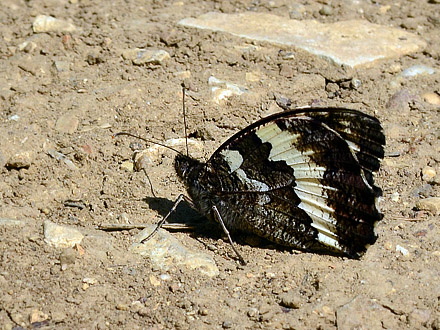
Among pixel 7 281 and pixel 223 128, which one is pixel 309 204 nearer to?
pixel 223 128

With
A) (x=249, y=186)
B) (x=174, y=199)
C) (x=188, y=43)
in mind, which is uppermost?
(x=188, y=43)

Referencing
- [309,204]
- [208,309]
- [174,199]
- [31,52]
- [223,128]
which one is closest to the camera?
[208,309]

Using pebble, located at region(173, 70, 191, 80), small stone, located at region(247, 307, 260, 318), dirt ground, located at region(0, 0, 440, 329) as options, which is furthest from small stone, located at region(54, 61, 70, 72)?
small stone, located at region(247, 307, 260, 318)

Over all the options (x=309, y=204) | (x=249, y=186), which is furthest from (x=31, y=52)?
(x=309, y=204)

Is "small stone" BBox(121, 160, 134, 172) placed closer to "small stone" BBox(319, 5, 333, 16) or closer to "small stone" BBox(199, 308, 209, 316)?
"small stone" BBox(199, 308, 209, 316)

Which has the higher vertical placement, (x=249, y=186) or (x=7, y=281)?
(x=249, y=186)

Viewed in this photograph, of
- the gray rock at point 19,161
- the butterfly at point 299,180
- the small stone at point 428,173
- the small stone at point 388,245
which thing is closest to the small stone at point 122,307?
the butterfly at point 299,180
